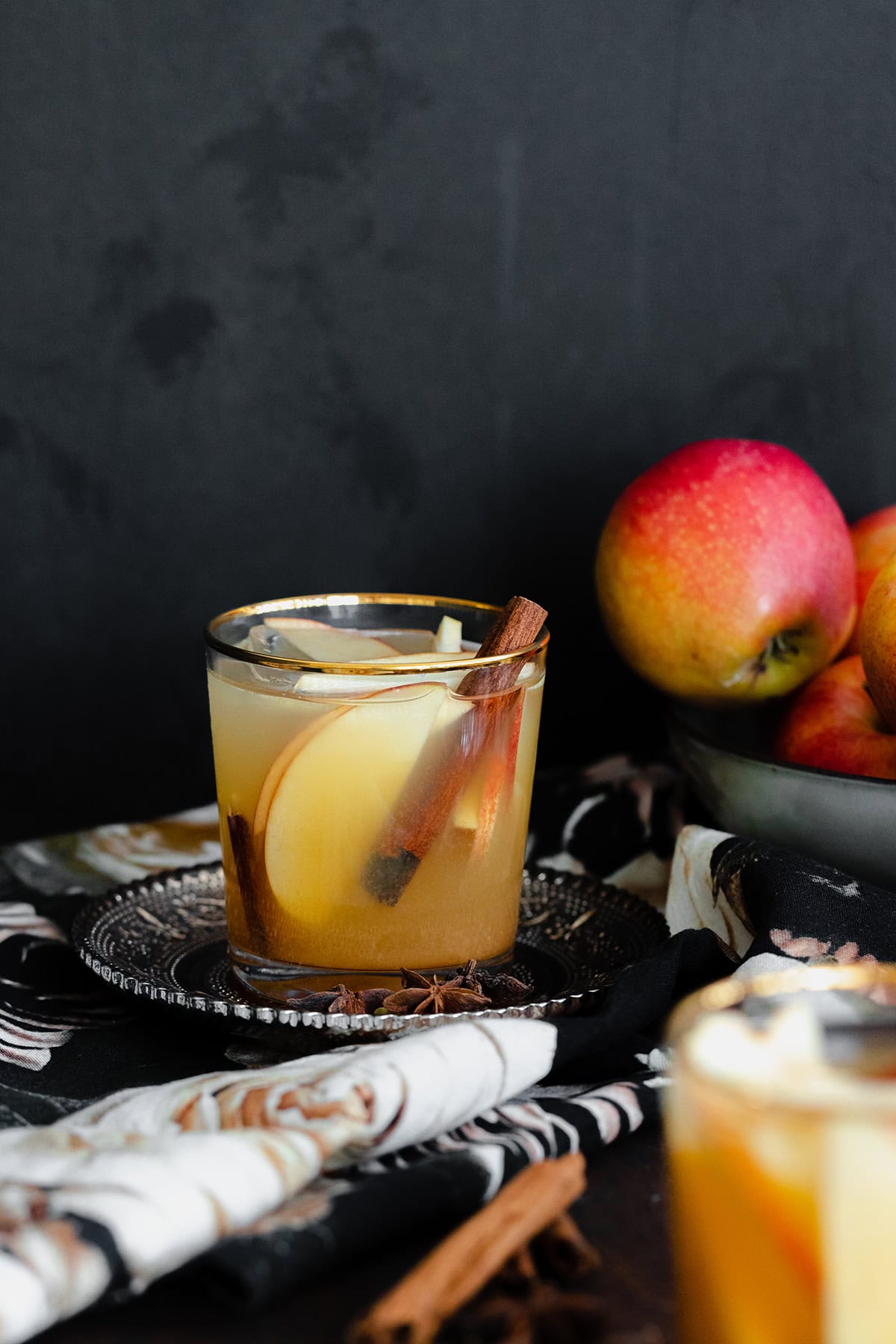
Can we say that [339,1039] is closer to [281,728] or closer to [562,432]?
[281,728]

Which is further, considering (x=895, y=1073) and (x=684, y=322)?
(x=684, y=322)

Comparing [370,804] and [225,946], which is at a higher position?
[370,804]

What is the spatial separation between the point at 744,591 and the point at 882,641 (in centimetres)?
11

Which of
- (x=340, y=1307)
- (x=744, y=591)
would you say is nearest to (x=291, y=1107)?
(x=340, y=1307)

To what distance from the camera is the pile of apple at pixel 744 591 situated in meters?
0.83

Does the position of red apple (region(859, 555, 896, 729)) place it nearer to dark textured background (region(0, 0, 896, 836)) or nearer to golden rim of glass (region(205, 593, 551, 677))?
golden rim of glass (region(205, 593, 551, 677))

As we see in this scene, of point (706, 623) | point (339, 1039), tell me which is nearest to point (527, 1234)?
point (339, 1039)

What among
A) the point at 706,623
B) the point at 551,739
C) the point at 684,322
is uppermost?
the point at 684,322

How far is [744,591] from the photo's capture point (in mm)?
826

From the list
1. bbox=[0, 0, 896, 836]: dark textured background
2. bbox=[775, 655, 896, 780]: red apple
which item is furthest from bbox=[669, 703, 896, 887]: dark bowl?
bbox=[0, 0, 896, 836]: dark textured background

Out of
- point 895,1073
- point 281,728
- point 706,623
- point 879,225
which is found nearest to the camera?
point 895,1073

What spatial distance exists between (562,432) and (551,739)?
256 millimetres

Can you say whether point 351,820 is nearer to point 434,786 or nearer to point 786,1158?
point 434,786

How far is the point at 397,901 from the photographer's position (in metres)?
0.60
